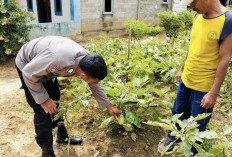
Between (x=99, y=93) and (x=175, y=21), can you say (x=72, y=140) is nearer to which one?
(x=99, y=93)

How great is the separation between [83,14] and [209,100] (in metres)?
7.23

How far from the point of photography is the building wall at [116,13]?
27.1 ft

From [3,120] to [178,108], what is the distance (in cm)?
215

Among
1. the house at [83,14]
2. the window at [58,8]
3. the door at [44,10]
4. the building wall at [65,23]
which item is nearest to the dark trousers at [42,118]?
the house at [83,14]

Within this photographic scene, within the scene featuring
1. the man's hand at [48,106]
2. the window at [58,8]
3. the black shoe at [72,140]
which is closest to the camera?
the man's hand at [48,106]

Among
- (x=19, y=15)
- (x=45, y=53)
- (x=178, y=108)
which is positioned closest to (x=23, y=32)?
(x=19, y=15)

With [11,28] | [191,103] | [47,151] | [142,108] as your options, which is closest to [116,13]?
[11,28]

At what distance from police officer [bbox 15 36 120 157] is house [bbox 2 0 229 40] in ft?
17.0

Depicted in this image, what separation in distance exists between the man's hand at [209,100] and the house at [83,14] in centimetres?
599

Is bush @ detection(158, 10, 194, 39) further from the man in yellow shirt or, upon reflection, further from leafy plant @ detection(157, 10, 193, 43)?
the man in yellow shirt

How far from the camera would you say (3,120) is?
2.67 meters

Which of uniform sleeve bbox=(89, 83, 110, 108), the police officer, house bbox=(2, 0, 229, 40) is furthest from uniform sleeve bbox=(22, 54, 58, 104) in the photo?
house bbox=(2, 0, 229, 40)

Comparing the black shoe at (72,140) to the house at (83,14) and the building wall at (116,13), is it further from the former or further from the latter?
the building wall at (116,13)

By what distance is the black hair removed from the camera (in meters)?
1.56
